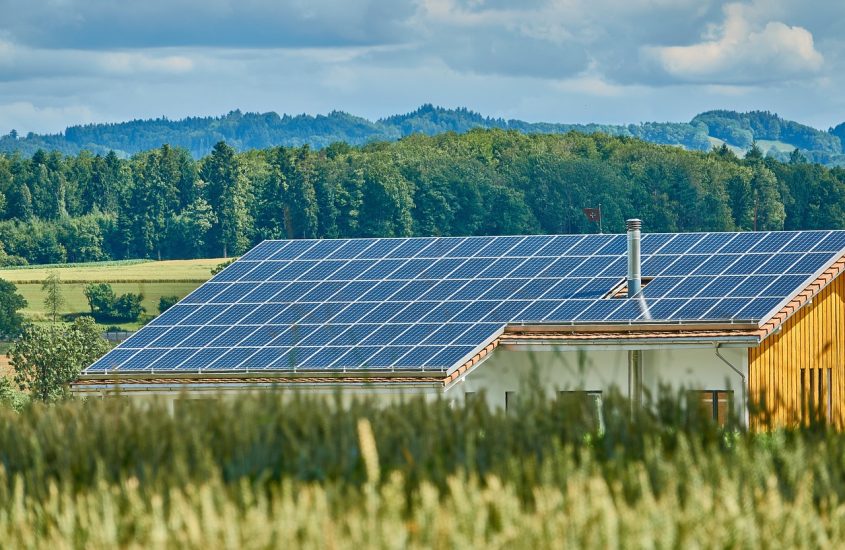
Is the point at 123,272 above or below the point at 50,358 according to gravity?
above

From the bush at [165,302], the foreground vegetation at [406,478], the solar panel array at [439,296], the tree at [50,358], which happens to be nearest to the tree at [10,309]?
the bush at [165,302]

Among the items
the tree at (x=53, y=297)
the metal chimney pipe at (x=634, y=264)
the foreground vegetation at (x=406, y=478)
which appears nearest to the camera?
the foreground vegetation at (x=406, y=478)

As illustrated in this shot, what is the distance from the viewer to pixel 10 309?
142m

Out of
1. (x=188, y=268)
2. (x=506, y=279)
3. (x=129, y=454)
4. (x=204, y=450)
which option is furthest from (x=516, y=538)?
(x=188, y=268)

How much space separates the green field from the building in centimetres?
11267

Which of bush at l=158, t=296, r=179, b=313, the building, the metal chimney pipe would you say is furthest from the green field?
the metal chimney pipe

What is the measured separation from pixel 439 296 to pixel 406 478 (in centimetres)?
2562

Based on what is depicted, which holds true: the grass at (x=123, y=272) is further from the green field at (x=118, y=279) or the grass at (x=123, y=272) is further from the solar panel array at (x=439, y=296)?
the solar panel array at (x=439, y=296)

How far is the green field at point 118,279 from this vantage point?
157250 millimetres

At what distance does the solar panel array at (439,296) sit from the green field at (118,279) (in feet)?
366

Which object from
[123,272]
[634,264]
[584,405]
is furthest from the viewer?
[123,272]

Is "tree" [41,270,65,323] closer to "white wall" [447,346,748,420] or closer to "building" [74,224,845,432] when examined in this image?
"building" [74,224,845,432]

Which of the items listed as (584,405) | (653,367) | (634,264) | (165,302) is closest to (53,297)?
(165,302)

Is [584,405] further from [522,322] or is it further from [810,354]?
[810,354]
